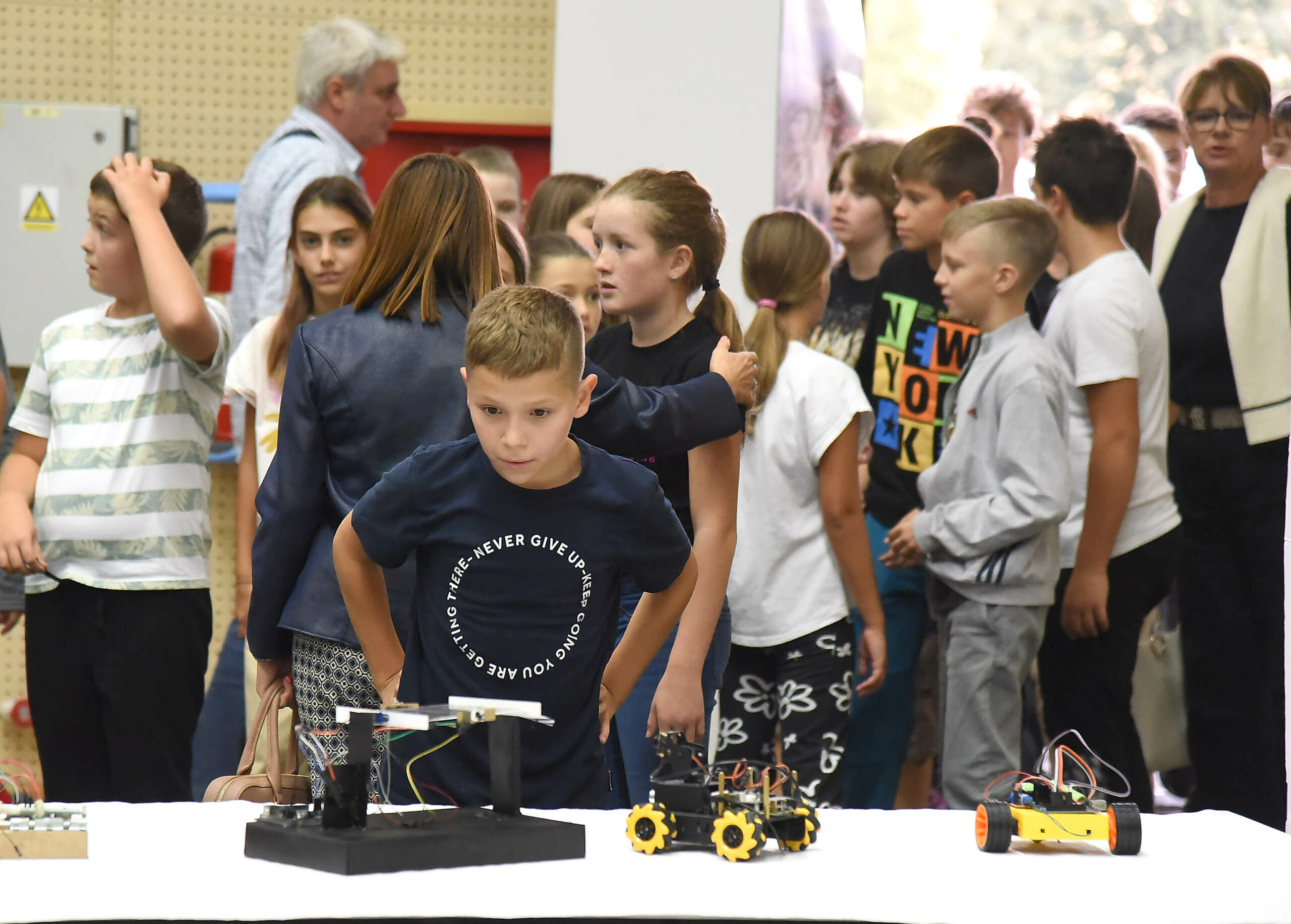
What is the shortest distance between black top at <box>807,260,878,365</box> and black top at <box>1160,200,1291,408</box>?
746mm

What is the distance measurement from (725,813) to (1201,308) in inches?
104

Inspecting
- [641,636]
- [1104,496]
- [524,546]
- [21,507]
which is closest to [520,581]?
[524,546]

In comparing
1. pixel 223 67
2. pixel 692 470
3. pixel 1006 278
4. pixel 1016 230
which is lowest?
pixel 692 470

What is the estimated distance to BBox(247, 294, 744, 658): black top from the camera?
222 cm

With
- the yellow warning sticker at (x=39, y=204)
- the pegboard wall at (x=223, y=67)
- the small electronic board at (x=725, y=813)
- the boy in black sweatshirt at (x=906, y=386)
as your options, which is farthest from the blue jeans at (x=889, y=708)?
the yellow warning sticker at (x=39, y=204)

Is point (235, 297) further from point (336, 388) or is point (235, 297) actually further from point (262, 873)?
point (262, 873)

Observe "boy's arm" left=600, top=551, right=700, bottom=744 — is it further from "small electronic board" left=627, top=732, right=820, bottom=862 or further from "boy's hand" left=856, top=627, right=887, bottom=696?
"boy's hand" left=856, top=627, right=887, bottom=696

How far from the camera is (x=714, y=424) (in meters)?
2.29

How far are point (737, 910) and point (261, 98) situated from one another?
173 inches

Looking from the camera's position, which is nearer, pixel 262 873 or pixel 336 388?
pixel 262 873

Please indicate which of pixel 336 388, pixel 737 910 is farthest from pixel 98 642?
pixel 737 910

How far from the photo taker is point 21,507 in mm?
2982

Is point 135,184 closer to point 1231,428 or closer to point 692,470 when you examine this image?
point 692,470

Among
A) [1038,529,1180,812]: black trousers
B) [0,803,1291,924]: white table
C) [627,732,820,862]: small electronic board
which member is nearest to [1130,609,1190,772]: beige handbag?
[1038,529,1180,812]: black trousers
